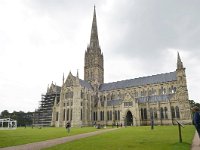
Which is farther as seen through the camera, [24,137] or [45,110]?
[45,110]

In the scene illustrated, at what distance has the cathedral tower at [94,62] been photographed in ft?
310

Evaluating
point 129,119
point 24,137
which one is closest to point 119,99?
point 129,119

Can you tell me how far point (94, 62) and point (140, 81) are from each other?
942 inches

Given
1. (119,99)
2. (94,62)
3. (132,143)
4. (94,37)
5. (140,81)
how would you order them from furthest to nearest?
(94,37) < (94,62) < (140,81) < (119,99) < (132,143)

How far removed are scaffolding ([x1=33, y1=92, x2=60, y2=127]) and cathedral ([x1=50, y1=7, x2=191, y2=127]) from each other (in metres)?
3.13

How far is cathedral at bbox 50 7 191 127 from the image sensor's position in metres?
67.0

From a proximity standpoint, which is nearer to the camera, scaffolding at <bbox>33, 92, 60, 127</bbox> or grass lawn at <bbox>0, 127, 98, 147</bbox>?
grass lawn at <bbox>0, 127, 98, 147</bbox>

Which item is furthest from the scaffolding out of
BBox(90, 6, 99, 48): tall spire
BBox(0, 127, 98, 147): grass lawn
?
BBox(0, 127, 98, 147): grass lawn

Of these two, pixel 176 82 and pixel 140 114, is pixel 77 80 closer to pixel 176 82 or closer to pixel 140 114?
pixel 140 114

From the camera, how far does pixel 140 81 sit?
276ft

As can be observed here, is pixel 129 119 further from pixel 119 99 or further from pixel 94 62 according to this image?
pixel 94 62

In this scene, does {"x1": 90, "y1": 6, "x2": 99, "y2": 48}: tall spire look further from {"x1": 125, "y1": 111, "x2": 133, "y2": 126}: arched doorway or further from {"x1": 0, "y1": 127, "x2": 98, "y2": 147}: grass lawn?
{"x1": 0, "y1": 127, "x2": 98, "y2": 147}: grass lawn

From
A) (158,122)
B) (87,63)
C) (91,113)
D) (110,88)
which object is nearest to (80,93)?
(91,113)

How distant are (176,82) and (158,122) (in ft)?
52.9
